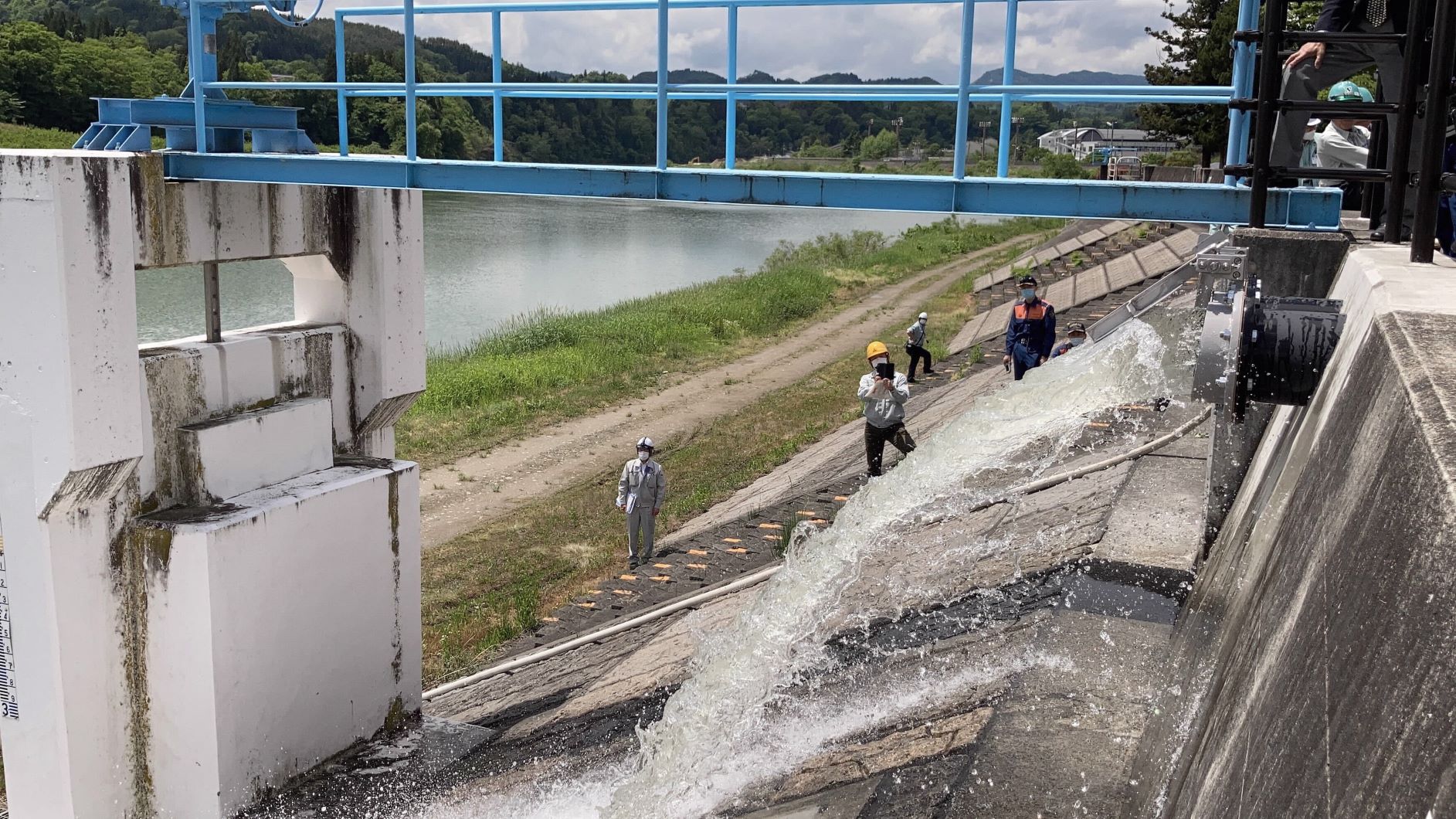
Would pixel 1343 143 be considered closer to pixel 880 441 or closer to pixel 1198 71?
pixel 880 441

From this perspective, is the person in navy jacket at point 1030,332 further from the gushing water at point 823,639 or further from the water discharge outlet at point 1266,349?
the water discharge outlet at point 1266,349

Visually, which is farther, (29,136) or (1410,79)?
(29,136)

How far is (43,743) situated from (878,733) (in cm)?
515

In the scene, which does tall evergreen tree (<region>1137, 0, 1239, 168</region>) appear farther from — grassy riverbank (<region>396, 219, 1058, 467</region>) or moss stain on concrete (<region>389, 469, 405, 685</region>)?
moss stain on concrete (<region>389, 469, 405, 685</region>)

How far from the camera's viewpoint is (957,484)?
7.41 meters

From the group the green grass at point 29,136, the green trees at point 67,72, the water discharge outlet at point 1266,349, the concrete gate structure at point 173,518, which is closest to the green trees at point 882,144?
the concrete gate structure at point 173,518

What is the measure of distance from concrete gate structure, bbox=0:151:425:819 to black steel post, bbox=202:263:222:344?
0.90 ft

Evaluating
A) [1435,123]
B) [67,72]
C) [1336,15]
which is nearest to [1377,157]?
[1336,15]

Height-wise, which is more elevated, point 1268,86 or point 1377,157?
point 1268,86

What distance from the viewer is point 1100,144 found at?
59156 mm

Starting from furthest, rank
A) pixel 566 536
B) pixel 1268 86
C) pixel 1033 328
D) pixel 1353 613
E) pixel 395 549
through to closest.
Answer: pixel 566 536 → pixel 1033 328 → pixel 395 549 → pixel 1268 86 → pixel 1353 613

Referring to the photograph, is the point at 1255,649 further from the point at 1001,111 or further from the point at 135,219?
the point at 135,219

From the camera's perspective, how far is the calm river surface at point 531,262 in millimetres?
25875

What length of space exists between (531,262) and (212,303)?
31.1m
